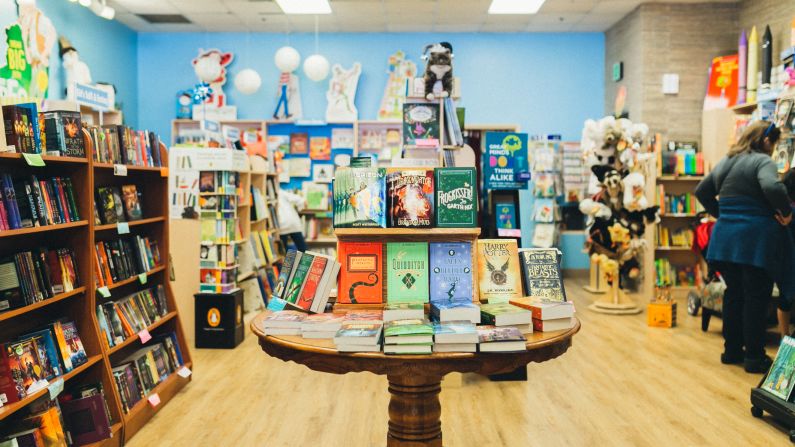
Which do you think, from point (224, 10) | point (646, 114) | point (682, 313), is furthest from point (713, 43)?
point (224, 10)

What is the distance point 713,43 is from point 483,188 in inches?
180

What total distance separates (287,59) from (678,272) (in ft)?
18.7

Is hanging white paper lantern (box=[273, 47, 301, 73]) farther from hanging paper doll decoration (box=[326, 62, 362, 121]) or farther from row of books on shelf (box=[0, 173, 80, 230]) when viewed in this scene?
row of books on shelf (box=[0, 173, 80, 230])

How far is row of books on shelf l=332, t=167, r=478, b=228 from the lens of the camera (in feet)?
8.42

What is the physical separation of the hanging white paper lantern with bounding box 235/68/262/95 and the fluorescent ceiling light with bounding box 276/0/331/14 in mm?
985

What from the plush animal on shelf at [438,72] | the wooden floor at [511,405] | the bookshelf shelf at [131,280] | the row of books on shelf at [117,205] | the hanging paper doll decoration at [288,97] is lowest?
the wooden floor at [511,405]

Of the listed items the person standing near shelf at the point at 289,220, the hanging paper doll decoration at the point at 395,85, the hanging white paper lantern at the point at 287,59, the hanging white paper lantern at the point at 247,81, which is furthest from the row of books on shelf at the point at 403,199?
the hanging paper doll decoration at the point at 395,85

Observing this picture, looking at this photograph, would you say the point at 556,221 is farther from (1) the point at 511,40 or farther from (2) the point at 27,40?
(2) the point at 27,40

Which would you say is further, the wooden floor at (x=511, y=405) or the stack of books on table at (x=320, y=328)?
the wooden floor at (x=511, y=405)

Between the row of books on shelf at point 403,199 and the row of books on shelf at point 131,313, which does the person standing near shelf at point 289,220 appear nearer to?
the row of books on shelf at point 131,313

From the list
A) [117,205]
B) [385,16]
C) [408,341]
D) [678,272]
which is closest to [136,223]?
[117,205]

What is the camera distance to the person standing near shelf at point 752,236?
4.27 meters

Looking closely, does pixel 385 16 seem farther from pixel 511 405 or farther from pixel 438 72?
pixel 511 405

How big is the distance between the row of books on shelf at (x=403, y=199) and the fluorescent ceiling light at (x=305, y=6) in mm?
5860
